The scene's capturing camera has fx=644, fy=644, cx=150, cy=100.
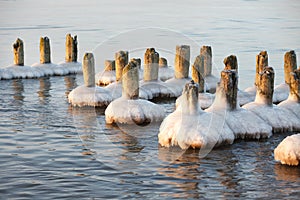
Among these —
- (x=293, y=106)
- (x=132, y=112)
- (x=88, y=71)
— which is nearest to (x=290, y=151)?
(x=293, y=106)

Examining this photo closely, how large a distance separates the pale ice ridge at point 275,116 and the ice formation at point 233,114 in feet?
1.71

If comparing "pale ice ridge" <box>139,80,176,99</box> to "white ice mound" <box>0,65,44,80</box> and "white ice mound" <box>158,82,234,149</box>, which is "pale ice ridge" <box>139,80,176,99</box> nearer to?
"white ice mound" <box>158,82,234,149</box>

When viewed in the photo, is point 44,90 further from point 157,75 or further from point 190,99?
point 190,99

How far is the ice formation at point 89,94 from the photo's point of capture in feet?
97.4

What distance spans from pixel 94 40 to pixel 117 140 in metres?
41.1

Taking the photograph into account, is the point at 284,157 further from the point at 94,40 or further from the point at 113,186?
the point at 94,40

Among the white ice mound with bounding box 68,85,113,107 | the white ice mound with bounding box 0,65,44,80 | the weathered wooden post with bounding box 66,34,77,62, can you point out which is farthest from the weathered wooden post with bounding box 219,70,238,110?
the weathered wooden post with bounding box 66,34,77,62

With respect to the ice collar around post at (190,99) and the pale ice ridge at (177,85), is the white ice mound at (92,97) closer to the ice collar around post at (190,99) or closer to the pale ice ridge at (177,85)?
the pale ice ridge at (177,85)

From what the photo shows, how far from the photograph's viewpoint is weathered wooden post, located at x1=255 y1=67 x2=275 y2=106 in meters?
A: 24.0

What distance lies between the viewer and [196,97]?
2228 centimetres

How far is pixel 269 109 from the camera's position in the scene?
79.9 feet

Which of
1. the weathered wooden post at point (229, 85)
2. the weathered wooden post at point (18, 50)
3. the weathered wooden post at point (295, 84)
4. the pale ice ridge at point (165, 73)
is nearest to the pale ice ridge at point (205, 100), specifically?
the weathered wooden post at point (295, 84)

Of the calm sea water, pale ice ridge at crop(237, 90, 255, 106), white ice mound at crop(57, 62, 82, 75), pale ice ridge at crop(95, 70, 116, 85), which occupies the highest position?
white ice mound at crop(57, 62, 82, 75)

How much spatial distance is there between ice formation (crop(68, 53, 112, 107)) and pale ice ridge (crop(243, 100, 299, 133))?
308 inches
